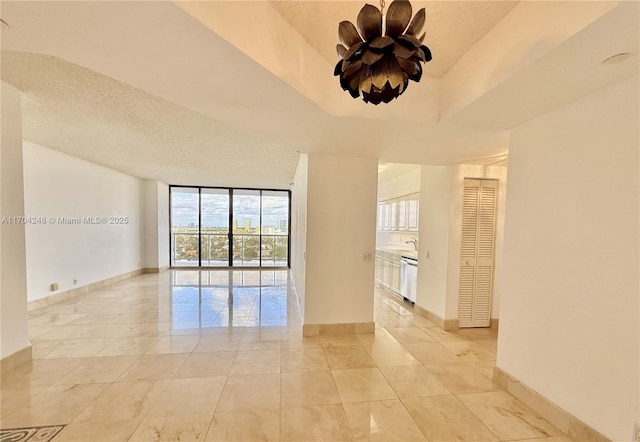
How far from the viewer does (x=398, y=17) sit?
96 centimetres

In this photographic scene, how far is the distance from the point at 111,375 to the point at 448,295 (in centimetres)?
405

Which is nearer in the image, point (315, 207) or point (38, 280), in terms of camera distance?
point (315, 207)

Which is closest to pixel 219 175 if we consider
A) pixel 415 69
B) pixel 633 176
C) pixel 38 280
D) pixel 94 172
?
pixel 94 172

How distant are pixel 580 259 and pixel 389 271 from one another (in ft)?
12.6

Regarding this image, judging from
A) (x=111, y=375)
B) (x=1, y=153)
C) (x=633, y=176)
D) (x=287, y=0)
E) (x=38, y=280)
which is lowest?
(x=111, y=375)

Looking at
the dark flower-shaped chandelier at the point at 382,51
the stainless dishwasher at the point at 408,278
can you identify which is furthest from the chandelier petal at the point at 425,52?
the stainless dishwasher at the point at 408,278

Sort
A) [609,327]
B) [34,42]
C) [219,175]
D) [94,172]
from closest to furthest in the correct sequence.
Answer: [34,42] < [609,327] < [94,172] < [219,175]

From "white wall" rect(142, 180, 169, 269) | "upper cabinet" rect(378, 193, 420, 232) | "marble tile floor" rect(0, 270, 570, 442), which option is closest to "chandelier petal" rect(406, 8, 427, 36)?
"marble tile floor" rect(0, 270, 570, 442)

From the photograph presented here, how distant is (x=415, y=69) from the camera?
1.08 meters

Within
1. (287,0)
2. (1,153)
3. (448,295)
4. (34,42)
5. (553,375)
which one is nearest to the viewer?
(34,42)

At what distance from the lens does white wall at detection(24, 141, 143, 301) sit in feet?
12.8

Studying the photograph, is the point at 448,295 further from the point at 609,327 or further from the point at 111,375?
the point at 111,375

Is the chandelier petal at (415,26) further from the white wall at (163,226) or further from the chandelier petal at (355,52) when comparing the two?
the white wall at (163,226)

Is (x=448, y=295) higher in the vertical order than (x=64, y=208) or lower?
lower
